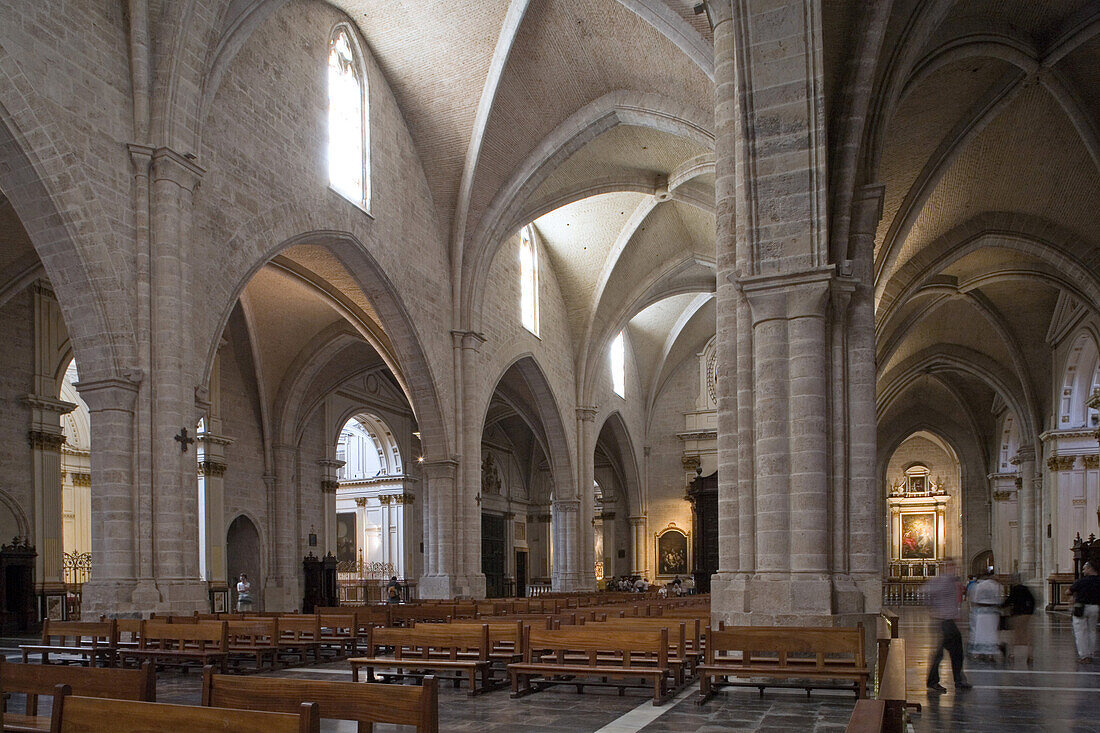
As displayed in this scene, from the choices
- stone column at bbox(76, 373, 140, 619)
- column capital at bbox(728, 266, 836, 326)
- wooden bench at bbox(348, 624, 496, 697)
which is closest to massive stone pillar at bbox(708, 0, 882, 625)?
column capital at bbox(728, 266, 836, 326)

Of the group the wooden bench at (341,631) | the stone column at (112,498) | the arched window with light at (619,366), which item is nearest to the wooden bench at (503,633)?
the wooden bench at (341,631)

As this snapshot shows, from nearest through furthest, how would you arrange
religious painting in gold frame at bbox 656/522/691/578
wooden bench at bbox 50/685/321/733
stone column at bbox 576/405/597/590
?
wooden bench at bbox 50/685/321/733 → stone column at bbox 576/405/597/590 → religious painting in gold frame at bbox 656/522/691/578

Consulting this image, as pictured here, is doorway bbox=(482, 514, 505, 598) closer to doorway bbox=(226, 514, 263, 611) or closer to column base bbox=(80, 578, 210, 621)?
doorway bbox=(226, 514, 263, 611)

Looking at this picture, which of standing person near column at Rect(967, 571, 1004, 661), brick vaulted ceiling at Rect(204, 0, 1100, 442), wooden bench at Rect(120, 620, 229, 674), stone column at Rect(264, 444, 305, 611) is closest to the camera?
wooden bench at Rect(120, 620, 229, 674)

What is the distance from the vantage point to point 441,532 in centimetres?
2406

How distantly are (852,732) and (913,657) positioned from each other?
34.6 ft

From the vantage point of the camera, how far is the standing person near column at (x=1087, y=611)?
12062 millimetres

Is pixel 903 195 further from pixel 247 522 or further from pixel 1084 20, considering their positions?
pixel 247 522

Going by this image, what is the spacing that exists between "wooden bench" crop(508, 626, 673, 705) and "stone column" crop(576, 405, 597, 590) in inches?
931

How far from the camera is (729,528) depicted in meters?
11.2

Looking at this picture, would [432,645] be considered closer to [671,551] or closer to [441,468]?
[441,468]

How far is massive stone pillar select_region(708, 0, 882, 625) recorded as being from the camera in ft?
34.6

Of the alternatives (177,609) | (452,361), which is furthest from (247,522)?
(177,609)

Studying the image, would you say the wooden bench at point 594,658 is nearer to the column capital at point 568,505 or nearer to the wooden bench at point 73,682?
the wooden bench at point 73,682
